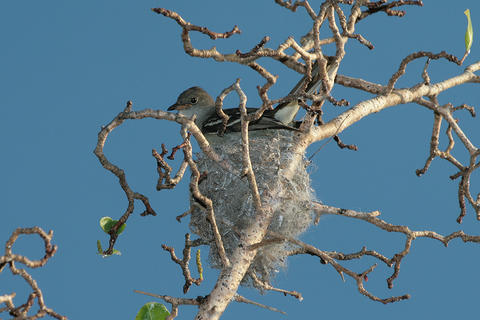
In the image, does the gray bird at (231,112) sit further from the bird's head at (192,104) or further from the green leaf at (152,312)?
the green leaf at (152,312)

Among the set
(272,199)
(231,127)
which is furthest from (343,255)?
(231,127)

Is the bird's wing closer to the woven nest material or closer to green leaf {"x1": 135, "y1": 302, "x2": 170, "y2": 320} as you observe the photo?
the woven nest material

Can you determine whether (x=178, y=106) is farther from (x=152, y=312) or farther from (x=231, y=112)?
(x=152, y=312)

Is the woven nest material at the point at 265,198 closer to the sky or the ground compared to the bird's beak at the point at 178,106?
closer to the ground

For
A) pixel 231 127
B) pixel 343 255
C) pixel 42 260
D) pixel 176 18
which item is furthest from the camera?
pixel 231 127

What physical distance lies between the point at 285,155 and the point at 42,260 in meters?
3.10

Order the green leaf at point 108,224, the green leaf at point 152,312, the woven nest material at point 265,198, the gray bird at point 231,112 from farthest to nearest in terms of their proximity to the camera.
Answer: the gray bird at point 231,112
the woven nest material at point 265,198
the green leaf at point 108,224
the green leaf at point 152,312

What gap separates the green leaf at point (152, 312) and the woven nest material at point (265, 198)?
1088mm

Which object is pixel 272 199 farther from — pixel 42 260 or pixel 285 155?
pixel 42 260

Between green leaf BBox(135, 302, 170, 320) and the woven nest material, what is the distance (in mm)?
1088

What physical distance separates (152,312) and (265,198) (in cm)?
147

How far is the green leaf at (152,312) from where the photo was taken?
15.8 ft

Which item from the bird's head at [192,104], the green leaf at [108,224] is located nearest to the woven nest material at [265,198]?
the green leaf at [108,224]

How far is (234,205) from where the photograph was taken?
248 inches
